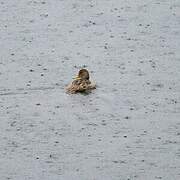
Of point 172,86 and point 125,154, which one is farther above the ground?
point 172,86

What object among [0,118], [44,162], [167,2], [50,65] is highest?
[167,2]

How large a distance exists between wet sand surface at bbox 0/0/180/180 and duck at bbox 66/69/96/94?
0.12 meters

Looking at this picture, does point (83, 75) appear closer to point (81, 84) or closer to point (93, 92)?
point (81, 84)

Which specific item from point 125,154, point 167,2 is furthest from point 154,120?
point 167,2

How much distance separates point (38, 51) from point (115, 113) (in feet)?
10.6

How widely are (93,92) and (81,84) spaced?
A: 0.79 feet

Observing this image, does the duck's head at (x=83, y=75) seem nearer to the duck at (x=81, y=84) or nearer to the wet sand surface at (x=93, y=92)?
the duck at (x=81, y=84)

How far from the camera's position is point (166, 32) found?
1664cm

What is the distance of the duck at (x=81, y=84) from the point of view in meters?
13.8

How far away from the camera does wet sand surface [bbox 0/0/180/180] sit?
11.5m

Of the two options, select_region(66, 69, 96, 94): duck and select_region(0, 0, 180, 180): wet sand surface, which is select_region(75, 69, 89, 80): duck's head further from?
select_region(0, 0, 180, 180): wet sand surface

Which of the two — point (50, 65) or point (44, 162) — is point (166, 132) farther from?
point (50, 65)

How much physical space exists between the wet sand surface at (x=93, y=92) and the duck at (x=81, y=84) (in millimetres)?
123

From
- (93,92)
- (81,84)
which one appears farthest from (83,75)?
(93,92)
